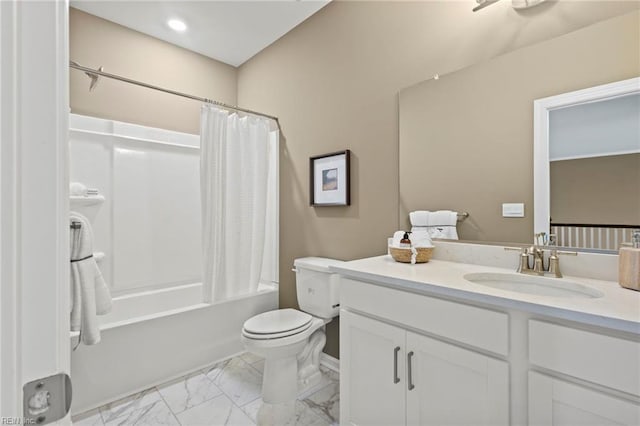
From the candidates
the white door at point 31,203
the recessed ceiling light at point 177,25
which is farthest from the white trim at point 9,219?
the recessed ceiling light at point 177,25

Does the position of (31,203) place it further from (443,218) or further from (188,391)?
(188,391)

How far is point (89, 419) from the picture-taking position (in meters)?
1.69

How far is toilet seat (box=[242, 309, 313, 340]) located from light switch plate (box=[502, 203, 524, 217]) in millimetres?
1264

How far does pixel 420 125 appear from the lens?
1.76 meters

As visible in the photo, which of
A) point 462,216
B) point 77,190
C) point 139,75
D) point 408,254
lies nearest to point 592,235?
point 462,216

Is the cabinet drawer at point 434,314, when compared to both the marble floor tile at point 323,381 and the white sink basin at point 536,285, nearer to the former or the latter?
the white sink basin at point 536,285

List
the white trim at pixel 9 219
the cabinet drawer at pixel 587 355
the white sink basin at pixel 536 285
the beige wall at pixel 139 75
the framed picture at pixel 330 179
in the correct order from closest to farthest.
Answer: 1. the white trim at pixel 9 219
2. the cabinet drawer at pixel 587 355
3. the white sink basin at pixel 536 285
4. the framed picture at pixel 330 179
5. the beige wall at pixel 139 75

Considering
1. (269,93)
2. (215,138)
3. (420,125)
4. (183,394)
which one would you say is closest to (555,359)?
(420,125)

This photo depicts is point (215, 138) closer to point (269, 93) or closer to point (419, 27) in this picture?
point (269, 93)

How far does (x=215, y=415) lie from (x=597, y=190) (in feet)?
6.97

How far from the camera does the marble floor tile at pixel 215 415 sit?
1674 mm

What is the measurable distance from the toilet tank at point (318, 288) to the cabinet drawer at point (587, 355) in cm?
121

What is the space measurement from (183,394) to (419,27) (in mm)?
2586

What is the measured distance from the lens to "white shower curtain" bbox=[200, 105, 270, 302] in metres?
2.18
